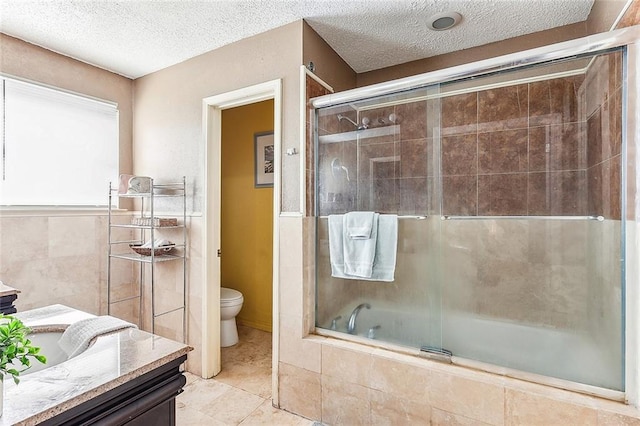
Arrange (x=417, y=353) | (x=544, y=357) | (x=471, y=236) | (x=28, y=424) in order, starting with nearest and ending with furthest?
(x=28, y=424), (x=544, y=357), (x=417, y=353), (x=471, y=236)

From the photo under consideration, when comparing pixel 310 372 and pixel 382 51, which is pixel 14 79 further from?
pixel 310 372

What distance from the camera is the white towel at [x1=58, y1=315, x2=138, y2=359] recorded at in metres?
1.09

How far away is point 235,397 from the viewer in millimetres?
2119

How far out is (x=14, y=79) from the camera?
2.16 metres

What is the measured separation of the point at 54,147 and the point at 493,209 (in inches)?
127

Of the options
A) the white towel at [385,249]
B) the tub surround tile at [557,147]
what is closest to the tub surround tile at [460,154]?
the tub surround tile at [557,147]

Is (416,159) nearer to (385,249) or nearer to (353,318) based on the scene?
(385,249)

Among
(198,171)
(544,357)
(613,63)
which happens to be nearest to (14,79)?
(198,171)

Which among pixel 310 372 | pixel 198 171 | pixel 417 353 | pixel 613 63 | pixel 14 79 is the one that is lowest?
pixel 310 372

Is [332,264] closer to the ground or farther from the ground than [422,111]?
closer to the ground

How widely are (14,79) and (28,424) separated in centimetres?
250

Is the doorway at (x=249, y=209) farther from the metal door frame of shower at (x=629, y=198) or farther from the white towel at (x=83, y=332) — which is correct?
the metal door frame of shower at (x=629, y=198)

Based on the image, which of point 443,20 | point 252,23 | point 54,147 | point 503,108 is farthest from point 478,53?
point 54,147

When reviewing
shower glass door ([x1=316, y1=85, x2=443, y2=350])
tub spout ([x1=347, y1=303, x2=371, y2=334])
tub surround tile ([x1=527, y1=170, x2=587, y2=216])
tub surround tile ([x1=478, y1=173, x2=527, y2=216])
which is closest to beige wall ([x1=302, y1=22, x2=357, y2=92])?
shower glass door ([x1=316, y1=85, x2=443, y2=350])
